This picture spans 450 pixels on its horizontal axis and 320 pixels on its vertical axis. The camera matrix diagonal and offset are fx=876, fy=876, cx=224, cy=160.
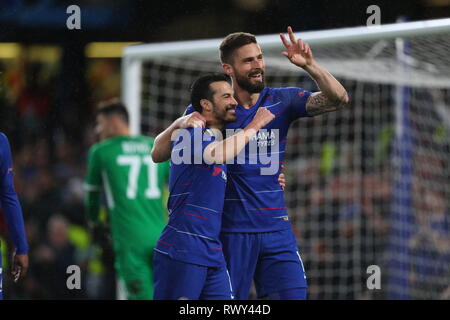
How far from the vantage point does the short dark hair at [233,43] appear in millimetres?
4242

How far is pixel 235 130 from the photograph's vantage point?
415cm

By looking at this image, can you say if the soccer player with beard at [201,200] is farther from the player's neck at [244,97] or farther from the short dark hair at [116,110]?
the short dark hair at [116,110]

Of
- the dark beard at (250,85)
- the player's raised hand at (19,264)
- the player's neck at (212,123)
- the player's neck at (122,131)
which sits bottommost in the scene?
the player's raised hand at (19,264)

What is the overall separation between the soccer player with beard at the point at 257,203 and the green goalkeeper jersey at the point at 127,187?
4.87 ft

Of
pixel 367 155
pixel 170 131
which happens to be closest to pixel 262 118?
pixel 170 131

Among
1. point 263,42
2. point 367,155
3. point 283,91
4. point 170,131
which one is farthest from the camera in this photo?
point 367,155

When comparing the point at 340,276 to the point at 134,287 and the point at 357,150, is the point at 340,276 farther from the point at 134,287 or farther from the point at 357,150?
the point at 134,287

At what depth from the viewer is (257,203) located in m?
4.21

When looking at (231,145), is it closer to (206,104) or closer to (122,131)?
(206,104)

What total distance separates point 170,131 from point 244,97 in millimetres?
437

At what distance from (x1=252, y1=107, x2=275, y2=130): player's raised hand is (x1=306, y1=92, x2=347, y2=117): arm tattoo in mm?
287

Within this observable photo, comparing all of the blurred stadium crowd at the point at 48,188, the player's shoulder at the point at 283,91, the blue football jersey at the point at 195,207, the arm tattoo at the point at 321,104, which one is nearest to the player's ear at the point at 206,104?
the blue football jersey at the point at 195,207

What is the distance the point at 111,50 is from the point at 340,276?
157 inches

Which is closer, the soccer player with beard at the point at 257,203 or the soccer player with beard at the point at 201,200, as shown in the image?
the soccer player with beard at the point at 201,200
